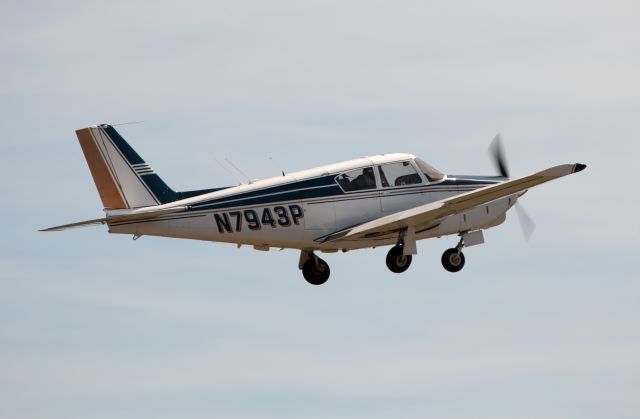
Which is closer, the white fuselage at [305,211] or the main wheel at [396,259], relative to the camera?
the white fuselage at [305,211]

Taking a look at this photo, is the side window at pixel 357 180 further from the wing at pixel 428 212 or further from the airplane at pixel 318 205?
the wing at pixel 428 212

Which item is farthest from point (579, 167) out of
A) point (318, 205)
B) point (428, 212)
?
point (318, 205)

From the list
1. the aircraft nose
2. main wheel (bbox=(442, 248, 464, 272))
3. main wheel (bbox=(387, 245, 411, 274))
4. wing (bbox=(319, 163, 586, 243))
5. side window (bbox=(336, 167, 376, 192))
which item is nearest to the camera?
the aircraft nose

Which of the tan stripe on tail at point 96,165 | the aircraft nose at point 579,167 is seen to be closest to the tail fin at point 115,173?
the tan stripe on tail at point 96,165

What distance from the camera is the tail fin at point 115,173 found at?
40688 mm

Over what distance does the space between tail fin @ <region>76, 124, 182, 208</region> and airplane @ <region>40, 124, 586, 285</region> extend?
22 millimetres

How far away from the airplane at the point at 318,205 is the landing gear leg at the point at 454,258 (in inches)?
0.9

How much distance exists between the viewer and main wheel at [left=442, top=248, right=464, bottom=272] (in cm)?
4334

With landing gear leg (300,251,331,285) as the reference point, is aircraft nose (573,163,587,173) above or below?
above

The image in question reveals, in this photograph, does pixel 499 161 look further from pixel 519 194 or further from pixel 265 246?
pixel 265 246

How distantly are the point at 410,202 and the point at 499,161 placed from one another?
400 centimetres

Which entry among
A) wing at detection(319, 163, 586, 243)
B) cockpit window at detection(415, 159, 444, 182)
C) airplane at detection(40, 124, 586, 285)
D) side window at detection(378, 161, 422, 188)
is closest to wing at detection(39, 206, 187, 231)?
airplane at detection(40, 124, 586, 285)

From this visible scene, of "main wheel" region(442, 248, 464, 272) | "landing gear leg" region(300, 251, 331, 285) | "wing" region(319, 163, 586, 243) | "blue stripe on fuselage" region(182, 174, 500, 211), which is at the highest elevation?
"blue stripe on fuselage" region(182, 174, 500, 211)

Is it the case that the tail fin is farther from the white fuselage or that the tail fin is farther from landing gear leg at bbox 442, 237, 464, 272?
landing gear leg at bbox 442, 237, 464, 272
